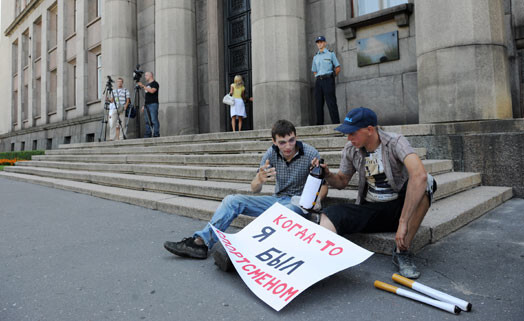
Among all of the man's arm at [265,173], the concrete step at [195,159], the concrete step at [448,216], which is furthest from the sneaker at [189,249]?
the concrete step at [195,159]

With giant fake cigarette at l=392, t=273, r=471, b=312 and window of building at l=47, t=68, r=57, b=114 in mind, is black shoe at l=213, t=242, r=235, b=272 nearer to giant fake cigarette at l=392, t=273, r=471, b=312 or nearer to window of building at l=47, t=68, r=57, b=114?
giant fake cigarette at l=392, t=273, r=471, b=312

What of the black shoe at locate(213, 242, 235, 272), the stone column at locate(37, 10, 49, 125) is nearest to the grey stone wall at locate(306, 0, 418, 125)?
the black shoe at locate(213, 242, 235, 272)

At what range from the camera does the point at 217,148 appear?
7895 millimetres

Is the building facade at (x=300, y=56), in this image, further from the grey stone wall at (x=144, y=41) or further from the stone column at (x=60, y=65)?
the stone column at (x=60, y=65)

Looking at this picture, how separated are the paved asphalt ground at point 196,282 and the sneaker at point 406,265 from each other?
0.30 ft

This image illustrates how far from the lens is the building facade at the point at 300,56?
6293 millimetres

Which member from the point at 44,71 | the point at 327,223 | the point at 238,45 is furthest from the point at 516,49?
the point at 44,71

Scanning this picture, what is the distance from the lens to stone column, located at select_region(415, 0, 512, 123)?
6.16 metres

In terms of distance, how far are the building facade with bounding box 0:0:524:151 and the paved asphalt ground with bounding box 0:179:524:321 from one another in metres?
3.05

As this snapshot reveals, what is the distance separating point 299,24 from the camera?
10.0m

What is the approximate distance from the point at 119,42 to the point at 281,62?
31.7 feet

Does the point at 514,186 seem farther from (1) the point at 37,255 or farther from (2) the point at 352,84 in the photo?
(1) the point at 37,255

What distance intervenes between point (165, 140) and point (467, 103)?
24.1 feet

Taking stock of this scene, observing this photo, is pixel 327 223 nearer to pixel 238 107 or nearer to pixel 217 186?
pixel 217 186
